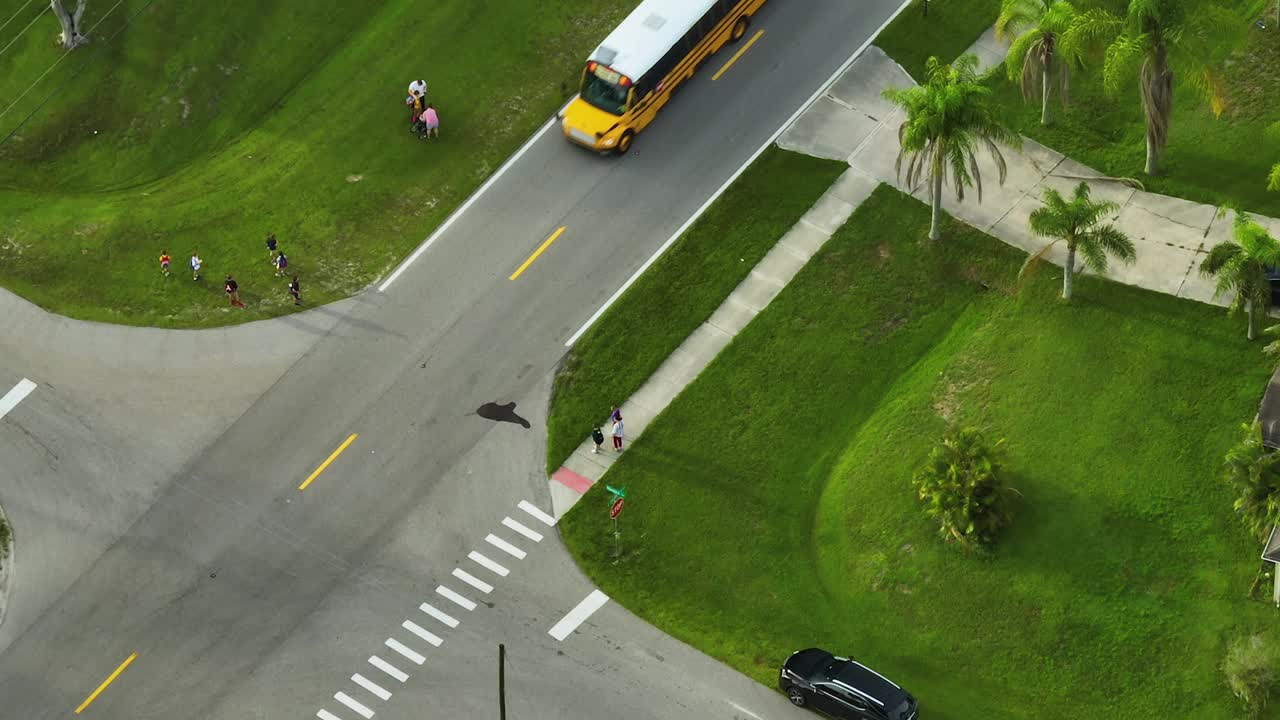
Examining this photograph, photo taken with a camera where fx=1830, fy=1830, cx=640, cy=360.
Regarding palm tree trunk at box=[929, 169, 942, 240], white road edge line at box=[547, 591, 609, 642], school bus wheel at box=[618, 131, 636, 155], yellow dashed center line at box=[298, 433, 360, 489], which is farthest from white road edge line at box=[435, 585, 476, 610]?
palm tree trunk at box=[929, 169, 942, 240]

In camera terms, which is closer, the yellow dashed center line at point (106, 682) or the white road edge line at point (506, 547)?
the yellow dashed center line at point (106, 682)

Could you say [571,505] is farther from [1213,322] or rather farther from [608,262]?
[1213,322]

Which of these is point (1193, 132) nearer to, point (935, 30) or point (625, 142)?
point (935, 30)

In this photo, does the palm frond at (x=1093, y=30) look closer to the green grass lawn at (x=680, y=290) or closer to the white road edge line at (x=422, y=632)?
the green grass lawn at (x=680, y=290)

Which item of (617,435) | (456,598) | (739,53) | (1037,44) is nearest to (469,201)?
(739,53)

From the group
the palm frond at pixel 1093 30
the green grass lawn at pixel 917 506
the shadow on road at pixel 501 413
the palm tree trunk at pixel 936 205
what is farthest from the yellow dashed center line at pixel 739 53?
the shadow on road at pixel 501 413

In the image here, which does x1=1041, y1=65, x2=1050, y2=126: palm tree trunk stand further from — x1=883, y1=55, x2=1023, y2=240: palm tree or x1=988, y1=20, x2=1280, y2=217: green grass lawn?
x1=883, y1=55, x2=1023, y2=240: palm tree
